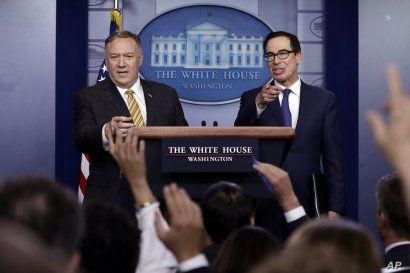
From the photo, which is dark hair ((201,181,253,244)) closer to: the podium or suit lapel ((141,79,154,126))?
the podium

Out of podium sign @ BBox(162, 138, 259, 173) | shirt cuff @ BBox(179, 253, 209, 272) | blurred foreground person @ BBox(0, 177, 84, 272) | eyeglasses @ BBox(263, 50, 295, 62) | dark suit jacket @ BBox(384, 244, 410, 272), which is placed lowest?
dark suit jacket @ BBox(384, 244, 410, 272)

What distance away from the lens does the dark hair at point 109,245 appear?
2.26 meters

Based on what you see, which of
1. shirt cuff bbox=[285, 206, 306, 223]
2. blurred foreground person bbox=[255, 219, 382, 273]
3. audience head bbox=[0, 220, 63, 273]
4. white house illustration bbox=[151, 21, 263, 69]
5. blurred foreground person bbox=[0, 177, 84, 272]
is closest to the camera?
audience head bbox=[0, 220, 63, 273]

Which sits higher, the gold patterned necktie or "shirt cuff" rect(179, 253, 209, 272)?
the gold patterned necktie

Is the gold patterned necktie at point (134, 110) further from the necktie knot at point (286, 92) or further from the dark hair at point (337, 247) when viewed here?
the dark hair at point (337, 247)

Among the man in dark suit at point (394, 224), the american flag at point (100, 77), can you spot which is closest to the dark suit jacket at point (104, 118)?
the american flag at point (100, 77)

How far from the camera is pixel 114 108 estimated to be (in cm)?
466

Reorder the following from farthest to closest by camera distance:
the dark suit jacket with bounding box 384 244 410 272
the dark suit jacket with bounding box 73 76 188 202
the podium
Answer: the dark suit jacket with bounding box 73 76 188 202 → the podium → the dark suit jacket with bounding box 384 244 410 272

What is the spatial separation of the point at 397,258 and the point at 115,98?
6.91 ft

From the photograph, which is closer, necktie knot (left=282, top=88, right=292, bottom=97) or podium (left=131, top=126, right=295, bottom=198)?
podium (left=131, top=126, right=295, bottom=198)

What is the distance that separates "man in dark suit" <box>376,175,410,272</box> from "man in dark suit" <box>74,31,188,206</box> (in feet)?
5.36

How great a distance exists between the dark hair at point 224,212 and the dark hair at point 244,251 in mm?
695

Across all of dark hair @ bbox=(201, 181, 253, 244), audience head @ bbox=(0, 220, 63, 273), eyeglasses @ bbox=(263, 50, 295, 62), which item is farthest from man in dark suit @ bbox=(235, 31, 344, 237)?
audience head @ bbox=(0, 220, 63, 273)

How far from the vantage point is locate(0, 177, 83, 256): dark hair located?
1.48 metres
